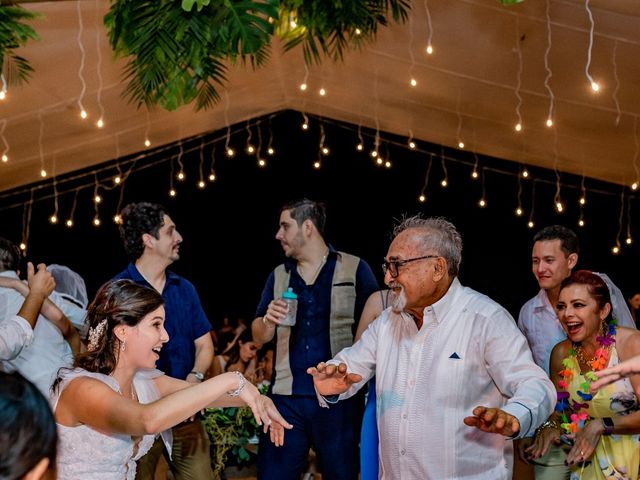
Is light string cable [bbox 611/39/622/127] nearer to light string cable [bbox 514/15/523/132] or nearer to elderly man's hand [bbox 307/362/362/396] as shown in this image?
light string cable [bbox 514/15/523/132]

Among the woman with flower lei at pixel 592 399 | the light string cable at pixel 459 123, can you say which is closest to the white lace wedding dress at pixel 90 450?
the woman with flower lei at pixel 592 399

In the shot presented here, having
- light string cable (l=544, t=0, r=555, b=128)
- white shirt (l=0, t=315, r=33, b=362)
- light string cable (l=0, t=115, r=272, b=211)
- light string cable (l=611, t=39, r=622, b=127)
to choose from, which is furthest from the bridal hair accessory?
light string cable (l=0, t=115, r=272, b=211)

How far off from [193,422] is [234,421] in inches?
38.9

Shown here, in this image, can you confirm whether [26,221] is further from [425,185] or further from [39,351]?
[39,351]

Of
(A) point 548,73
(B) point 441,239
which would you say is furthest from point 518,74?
(B) point 441,239

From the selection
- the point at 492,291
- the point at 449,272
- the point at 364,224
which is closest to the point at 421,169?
the point at 364,224

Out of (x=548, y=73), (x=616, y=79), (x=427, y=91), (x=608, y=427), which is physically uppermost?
(x=427, y=91)

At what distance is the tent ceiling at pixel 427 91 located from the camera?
187 inches

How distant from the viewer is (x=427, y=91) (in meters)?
6.39

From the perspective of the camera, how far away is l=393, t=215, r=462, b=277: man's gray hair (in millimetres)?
2816

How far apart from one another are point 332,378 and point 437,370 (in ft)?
1.15

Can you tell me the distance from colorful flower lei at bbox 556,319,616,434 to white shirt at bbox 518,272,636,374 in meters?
0.56

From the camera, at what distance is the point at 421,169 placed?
875 centimetres

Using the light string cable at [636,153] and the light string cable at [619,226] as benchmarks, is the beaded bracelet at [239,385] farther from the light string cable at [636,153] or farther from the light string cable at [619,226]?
the light string cable at [619,226]
